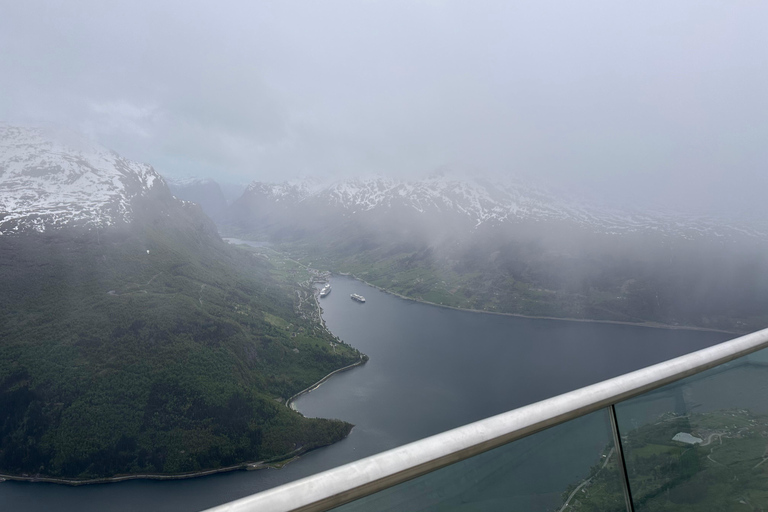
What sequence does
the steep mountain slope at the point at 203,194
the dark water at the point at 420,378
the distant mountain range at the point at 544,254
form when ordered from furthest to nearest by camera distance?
the steep mountain slope at the point at 203,194 < the distant mountain range at the point at 544,254 < the dark water at the point at 420,378

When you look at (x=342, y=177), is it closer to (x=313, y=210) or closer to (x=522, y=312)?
(x=313, y=210)

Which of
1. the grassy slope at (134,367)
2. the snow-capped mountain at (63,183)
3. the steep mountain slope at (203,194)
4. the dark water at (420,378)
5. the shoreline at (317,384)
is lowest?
the dark water at (420,378)

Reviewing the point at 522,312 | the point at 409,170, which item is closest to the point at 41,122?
the point at 522,312

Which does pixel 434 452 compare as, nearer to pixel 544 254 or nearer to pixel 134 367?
pixel 134 367

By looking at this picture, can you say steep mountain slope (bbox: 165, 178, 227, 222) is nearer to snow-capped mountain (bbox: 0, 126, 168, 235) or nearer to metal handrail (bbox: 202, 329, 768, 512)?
snow-capped mountain (bbox: 0, 126, 168, 235)

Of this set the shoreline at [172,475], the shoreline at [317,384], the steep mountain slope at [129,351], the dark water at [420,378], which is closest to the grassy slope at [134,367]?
the steep mountain slope at [129,351]

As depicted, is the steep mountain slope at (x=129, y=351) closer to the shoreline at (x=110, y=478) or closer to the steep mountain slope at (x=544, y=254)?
the shoreline at (x=110, y=478)
